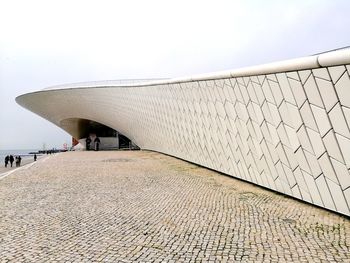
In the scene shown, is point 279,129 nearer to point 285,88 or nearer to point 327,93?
point 285,88

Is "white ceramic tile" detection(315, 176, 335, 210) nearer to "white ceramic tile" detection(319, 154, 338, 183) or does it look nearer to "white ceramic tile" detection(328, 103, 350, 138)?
"white ceramic tile" detection(319, 154, 338, 183)

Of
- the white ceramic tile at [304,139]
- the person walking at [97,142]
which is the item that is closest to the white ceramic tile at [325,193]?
the white ceramic tile at [304,139]

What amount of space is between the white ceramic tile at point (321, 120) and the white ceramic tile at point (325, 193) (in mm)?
1075

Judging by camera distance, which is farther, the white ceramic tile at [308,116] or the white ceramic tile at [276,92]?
the white ceramic tile at [276,92]

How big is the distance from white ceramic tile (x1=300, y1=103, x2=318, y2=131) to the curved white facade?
2 cm

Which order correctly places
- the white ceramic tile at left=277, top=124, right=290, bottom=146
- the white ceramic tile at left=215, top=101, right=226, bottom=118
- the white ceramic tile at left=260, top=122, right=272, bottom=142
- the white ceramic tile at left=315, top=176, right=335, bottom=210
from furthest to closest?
the white ceramic tile at left=215, top=101, right=226, bottom=118 < the white ceramic tile at left=260, top=122, right=272, bottom=142 < the white ceramic tile at left=277, top=124, right=290, bottom=146 < the white ceramic tile at left=315, top=176, right=335, bottom=210

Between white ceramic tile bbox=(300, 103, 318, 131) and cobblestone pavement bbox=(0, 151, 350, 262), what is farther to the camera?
white ceramic tile bbox=(300, 103, 318, 131)

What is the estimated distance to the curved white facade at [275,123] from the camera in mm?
7094

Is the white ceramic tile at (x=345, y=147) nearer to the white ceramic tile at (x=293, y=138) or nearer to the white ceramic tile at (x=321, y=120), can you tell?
the white ceramic tile at (x=321, y=120)

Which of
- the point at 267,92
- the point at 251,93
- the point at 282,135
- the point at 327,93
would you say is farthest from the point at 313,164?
the point at 251,93

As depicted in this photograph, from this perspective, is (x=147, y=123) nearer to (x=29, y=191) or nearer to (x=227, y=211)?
(x=29, y=191)

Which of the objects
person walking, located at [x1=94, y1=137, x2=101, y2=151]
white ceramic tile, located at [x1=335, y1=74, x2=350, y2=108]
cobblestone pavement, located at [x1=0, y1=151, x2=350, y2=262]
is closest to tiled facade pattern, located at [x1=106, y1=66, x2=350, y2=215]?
white ceramic tile, located at [x1=335, y1=74, x2=350, y2=108]

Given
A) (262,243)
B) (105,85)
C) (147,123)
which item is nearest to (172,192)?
(262,243)

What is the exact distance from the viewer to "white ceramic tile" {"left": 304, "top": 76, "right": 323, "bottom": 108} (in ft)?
24.4
